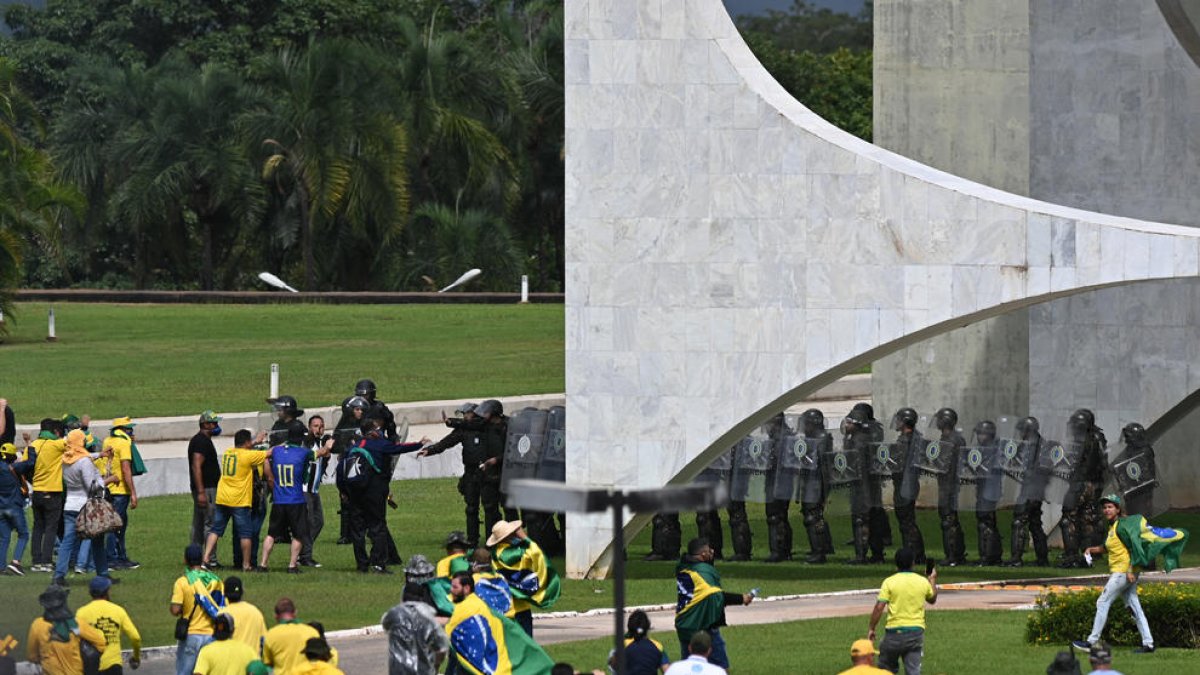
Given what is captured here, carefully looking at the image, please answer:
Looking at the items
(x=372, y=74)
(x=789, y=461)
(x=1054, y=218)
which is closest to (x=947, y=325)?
(x=1054, y=218)

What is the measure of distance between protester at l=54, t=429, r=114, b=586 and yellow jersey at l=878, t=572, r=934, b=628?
842 centimetres

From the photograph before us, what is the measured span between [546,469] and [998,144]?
10.4 metres

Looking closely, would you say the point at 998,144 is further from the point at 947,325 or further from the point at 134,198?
the point at 134,198

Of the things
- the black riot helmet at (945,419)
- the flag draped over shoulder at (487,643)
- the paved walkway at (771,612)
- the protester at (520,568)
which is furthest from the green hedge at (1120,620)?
the black riot helmet at (945,419)

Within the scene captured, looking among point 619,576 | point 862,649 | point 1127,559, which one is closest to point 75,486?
point 1127,559

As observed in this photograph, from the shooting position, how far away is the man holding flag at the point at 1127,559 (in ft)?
57.2

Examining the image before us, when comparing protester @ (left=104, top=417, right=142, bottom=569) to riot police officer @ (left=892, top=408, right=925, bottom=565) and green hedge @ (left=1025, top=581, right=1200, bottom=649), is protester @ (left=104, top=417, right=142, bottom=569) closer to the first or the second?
riot police officer @ (left=892, top=408, right=925, bottom=565)

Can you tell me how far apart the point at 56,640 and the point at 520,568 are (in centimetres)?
298

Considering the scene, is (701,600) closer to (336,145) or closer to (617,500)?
(617,500)

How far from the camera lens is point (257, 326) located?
4462cm

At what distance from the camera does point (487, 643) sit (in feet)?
44.3

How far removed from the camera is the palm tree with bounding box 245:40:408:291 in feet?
161

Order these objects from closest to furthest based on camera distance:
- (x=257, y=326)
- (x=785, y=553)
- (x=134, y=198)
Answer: (x=785, y=553), (x=257, y=326), (x=134, y=198)

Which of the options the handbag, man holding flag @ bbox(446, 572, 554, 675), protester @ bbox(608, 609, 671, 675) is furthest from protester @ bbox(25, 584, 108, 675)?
the handbag
